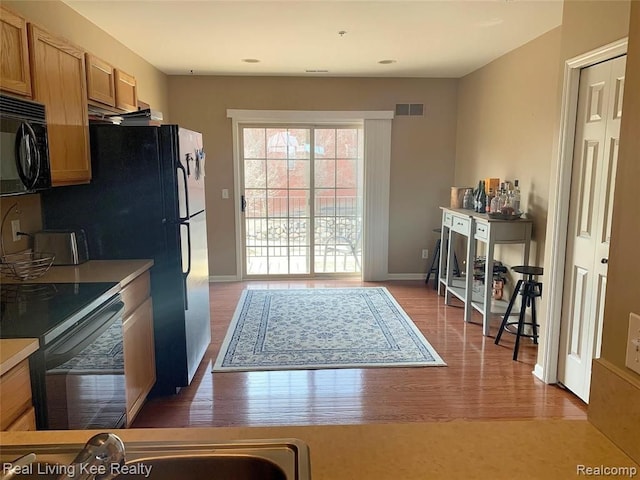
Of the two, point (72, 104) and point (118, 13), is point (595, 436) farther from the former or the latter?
point (118, 13)

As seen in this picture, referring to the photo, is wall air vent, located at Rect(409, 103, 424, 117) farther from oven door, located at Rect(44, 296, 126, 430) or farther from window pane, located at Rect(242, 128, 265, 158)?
oven door, located at Rect(44, 296, 126, 430)

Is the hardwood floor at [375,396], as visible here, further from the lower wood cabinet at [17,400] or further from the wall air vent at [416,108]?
the wall air vent at [416,108]

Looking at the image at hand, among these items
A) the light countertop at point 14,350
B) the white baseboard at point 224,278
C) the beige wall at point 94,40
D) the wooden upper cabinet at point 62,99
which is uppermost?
the beige wall at point 94,40

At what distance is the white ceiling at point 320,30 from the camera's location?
3131 millimetres

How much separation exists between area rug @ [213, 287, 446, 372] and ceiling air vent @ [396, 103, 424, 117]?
7.29ft

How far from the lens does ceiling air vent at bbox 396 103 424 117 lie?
225 inches

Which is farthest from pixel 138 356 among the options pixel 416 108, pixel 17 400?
pixel 416 108

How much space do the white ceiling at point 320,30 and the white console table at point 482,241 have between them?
59.9 inches

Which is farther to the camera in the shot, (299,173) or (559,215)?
(299,173)

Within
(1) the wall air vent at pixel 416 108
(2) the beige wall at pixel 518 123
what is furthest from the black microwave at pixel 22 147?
(1) the wall air vent at pixel 416 108

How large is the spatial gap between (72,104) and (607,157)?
2.99m

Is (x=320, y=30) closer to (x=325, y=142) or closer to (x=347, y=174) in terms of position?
(x=325, y=142)

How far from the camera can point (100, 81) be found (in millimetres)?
3037

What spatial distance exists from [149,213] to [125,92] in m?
1.27
